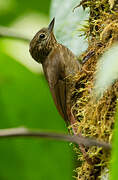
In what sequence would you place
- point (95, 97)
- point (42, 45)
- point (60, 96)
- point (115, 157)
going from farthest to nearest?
point (42, 45), point (60, 96), point (95, 97), point (115, 157)

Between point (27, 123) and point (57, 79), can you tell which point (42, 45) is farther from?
point (27, 123)

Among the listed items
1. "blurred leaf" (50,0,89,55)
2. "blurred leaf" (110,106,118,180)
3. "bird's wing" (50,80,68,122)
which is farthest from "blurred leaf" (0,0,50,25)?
"blurred leaf" (110,106,118,180)

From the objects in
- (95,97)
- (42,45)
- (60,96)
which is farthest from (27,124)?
(42,45)

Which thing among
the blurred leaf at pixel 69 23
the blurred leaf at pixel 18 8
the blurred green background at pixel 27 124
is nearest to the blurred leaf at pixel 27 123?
the blurred green background at pixel 27 124

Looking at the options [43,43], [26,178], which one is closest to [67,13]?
[26,178]

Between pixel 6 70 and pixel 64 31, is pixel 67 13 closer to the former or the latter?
pixel 64 31

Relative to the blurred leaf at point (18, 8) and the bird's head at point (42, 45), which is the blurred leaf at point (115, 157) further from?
the blurred leaf at point (18, 8)
